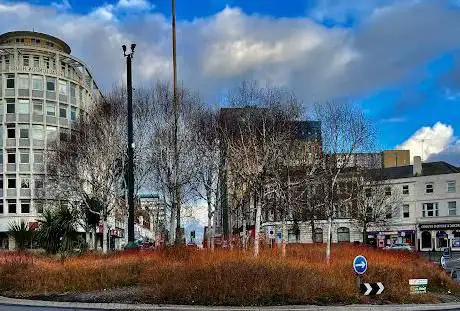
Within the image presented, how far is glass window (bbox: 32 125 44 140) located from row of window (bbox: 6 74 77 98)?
16.2 ft

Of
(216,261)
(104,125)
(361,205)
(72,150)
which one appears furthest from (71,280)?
(361,205)

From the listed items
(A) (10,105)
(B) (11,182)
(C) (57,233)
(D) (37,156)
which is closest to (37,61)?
(A) (10,105)

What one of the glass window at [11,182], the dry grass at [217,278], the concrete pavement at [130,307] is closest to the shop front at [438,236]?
the glass window at [11,182]

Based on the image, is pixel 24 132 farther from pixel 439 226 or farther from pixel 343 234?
pixel 439 226

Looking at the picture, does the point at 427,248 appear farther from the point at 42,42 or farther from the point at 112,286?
the point at 112,286

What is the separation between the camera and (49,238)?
94.2 feet

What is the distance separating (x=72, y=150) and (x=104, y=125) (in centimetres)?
764

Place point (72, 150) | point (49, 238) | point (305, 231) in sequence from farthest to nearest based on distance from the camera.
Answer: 1. point (305, 231)
2. point (72, 150)
3. point (49, 238)

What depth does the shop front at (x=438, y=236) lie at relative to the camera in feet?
238

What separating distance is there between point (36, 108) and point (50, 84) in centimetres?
371

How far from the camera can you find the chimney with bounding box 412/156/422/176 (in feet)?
254

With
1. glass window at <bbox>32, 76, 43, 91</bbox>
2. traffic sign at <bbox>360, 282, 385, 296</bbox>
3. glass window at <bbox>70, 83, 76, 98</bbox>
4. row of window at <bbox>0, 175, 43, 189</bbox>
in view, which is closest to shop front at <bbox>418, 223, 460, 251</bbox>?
glass window at <bbox>70, 83, 76, 98</bbox>

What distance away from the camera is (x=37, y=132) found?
256ft

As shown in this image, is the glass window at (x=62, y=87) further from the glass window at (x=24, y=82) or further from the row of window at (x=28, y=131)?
the row of window at (x=28, y=131)
